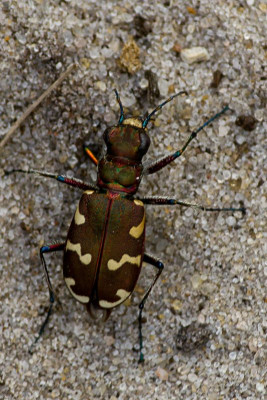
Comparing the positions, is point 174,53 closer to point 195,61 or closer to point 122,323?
point 195,61

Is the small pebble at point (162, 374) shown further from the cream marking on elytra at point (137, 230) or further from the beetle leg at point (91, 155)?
the beetle leg at point (91, 155)

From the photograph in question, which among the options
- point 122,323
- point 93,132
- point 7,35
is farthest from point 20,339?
point 7,35

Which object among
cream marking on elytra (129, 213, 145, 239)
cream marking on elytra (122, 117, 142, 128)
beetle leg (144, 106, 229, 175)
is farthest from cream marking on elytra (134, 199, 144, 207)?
cream marking on elytra (122, 117, 142, 128)

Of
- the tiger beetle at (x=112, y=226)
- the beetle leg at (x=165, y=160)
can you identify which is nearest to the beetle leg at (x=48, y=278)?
the tiger beetle at (x=112, y=226)

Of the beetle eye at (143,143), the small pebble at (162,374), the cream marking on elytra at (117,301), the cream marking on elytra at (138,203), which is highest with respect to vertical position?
the beetle eye at (143,143)

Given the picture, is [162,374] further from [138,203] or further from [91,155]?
[91,155]

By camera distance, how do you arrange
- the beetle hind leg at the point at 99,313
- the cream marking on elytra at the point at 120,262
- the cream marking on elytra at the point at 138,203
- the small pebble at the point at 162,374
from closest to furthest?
1. the cream marking on elytra at the point at 120,262
2. the cream marking on elytra at the point at 138,203
3. the beetle hind leg at the point at 99,313
4. the small pebble at the point at 162,374

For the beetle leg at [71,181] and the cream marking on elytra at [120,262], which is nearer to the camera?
the cream marking on elytra at [120,262]
